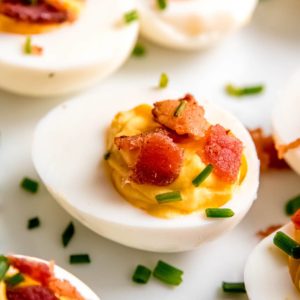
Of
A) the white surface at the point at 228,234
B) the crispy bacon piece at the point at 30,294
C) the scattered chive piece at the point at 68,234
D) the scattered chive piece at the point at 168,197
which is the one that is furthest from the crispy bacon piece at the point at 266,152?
the crispy bacon piece at the point at 30,294

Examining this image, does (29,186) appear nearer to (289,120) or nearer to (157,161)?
(157,161)

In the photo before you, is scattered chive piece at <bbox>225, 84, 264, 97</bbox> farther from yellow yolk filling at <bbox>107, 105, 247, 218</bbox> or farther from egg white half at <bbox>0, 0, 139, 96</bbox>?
yellow yolk filling at <bbox>107, 105, 247, 218</bbox>

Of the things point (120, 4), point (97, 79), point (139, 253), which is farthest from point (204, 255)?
point (120, 4)

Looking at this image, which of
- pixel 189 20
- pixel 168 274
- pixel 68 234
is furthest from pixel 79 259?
pixel 189 20

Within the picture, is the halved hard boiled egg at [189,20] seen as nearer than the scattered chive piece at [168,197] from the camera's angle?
No

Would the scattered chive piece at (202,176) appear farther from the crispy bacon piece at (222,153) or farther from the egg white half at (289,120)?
the egg white half at (289,120)

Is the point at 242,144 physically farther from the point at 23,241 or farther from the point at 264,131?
the point at 23,241
